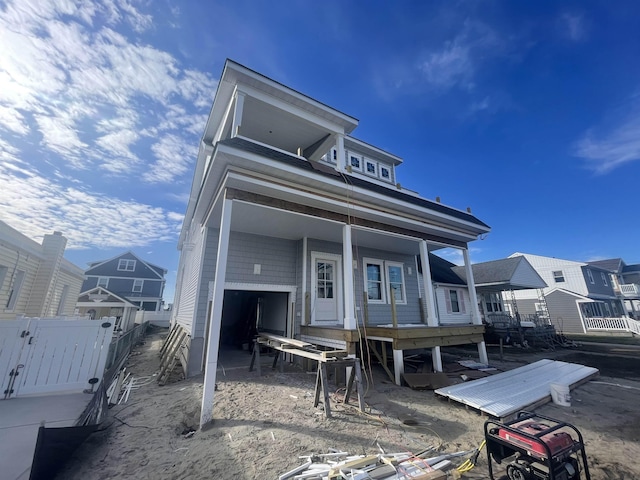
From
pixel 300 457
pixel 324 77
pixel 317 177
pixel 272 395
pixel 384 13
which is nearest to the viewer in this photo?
pixel 300 457

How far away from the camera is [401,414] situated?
4355 millimetres

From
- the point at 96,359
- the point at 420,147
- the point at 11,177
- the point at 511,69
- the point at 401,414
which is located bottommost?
the point at 401,414

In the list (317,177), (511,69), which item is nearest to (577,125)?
(511,69)

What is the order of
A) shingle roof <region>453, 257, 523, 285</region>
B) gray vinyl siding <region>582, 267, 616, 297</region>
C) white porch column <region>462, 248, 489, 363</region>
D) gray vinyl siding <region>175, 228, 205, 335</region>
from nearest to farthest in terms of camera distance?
gray vinyl siding <region>175, 228, 205, 335</region> < white porch column <region>462, 248, 489, 363</region> < shingle roof <region>453, 257, 523, 285</region> < gray vinyl siding <region>582, 267, 616, 297</region>

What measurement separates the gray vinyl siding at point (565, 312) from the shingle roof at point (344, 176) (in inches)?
839

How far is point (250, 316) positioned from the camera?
→ 39.1 ft

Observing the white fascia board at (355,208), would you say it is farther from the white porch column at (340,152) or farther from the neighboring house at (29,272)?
the neighboring house at (29,272)

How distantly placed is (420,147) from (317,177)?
Answer: 380 inches

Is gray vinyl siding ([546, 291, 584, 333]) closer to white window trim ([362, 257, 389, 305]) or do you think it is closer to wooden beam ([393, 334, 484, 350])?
wooden beam ([393, 334, 484, 350])

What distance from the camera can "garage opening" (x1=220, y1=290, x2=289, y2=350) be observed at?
895cm

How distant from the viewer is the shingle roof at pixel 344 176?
16.3 feet

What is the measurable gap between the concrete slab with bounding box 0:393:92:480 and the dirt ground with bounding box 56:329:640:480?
18.4 inches

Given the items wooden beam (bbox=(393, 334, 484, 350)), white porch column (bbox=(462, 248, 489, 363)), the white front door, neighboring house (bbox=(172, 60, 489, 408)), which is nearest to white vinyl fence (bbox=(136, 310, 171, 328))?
neighboring house (bbox=(172, 60, 489, 408))

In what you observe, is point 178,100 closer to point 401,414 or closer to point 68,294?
point 401,414
